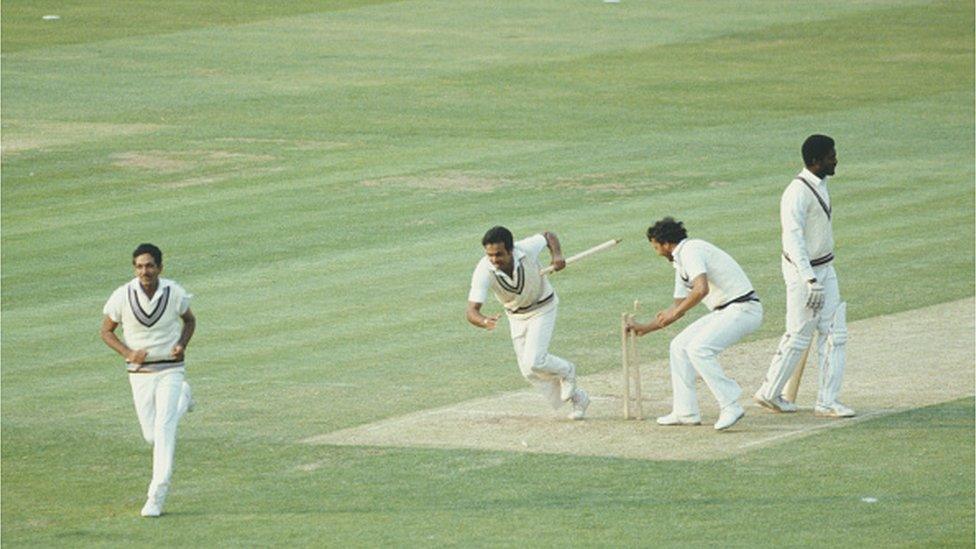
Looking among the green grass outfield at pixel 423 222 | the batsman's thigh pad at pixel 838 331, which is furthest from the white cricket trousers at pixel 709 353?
the green grass outfield at pixel 423 222

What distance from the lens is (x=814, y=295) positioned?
1622cm

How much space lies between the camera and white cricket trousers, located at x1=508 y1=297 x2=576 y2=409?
1645 cm

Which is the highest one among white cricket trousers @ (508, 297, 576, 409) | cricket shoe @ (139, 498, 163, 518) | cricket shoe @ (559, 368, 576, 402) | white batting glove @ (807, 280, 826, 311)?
white batting glove @ (807, 280, 826, 311)

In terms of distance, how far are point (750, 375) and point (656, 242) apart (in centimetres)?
292

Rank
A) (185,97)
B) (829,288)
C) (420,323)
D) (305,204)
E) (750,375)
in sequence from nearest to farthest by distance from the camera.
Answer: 1. (829,288)
2. (750,375)
3. (420,323)
4. (305,204)
5. (185,97)

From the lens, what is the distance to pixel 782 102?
36062 mm

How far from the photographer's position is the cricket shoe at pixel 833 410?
16.4 meters

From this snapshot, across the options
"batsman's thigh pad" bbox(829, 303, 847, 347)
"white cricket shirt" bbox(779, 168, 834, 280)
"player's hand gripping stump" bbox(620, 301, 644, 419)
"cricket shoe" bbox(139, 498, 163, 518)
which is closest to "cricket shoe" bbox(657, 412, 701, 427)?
"player's hand gripping stump" bbox(620, 301, 644, 419)

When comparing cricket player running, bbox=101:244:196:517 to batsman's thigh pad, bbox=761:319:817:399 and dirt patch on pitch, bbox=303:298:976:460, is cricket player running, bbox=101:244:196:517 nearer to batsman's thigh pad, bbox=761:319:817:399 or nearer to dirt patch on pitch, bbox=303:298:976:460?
dirt patch on pitch, bbox=303:298:976:460

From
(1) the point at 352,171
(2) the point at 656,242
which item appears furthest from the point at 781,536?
(1) the point at 352,171

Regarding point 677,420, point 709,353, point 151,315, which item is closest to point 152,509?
point 151,315

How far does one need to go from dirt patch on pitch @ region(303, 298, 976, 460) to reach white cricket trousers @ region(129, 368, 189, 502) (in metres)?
2.11

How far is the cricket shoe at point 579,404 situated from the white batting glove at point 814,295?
2.05 m

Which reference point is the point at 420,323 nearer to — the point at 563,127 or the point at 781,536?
the point at 781,536
